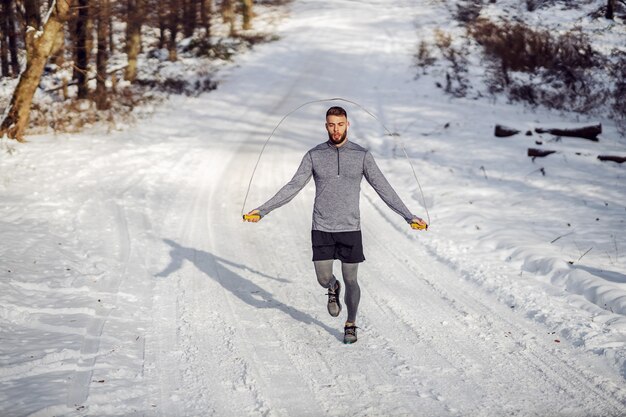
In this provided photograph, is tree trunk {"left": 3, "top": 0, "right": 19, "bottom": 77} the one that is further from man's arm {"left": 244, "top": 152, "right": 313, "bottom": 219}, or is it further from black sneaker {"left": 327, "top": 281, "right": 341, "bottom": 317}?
black sneaker {"left": 327, "top": 281, "right": 341, "bottom": 317}

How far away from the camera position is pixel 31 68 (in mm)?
13531

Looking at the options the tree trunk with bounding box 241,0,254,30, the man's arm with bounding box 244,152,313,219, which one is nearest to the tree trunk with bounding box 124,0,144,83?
the tree trunk with bounding box 241,0,254,30

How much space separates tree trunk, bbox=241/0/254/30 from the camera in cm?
3262

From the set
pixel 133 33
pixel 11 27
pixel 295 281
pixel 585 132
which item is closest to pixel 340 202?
pixel 295 281

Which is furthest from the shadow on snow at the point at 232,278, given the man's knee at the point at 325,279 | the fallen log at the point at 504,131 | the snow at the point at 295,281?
the fallen log at the point at 504,131

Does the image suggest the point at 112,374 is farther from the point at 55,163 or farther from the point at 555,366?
the point at 55,163

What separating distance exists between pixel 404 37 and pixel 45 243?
25.5 m

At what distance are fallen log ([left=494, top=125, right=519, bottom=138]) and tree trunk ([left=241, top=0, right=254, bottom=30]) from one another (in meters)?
21.9

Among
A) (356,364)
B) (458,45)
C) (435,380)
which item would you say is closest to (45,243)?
(356,364)

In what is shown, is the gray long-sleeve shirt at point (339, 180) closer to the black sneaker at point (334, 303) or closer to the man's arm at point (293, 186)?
the man's arm at point (293, 186)

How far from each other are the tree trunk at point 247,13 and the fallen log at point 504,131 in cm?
2185

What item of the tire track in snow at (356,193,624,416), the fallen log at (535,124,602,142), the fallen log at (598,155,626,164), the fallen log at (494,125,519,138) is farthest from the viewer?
the fallen log at (494,125,519,138)

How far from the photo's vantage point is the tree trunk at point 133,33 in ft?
65.6

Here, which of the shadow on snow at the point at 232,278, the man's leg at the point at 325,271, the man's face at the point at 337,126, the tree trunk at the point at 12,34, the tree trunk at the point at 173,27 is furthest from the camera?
the tree trunk at the point at 173,27
